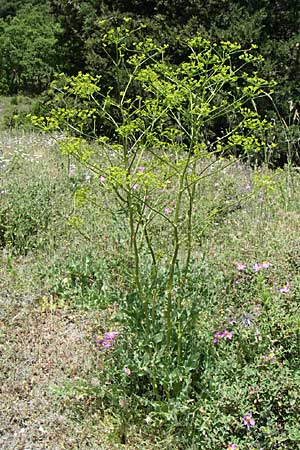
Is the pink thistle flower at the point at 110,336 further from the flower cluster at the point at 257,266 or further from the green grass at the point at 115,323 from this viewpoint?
the flower cluster at the point at 257,266

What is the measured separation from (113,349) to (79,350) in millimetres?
223

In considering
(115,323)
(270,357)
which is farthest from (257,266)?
(115,323)

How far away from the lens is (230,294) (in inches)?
122

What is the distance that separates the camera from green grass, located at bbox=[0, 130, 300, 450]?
240 centimetres

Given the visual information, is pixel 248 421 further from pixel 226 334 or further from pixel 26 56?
pixel 26 56

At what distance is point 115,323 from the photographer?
3.05 metres

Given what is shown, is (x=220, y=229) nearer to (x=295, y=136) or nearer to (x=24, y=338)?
(x=24, y=338)

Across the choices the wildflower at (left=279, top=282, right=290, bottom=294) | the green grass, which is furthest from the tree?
the wildflower at (left=279, top=282, right=290, bottom=294)

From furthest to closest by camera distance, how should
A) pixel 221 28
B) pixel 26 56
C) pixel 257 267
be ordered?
pixel 26 56 → pixel 221 28 → pixel 257 267

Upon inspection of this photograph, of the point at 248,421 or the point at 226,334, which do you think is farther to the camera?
the point at 226,334

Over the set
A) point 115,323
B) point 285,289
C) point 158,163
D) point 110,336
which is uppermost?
point 158,163

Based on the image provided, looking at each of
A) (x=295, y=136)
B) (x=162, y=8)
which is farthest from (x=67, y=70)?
(x=295, y=136)

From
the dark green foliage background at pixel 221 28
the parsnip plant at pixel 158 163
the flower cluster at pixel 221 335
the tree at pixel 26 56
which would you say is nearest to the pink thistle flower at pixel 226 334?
the flower cluster at pixel 221 335

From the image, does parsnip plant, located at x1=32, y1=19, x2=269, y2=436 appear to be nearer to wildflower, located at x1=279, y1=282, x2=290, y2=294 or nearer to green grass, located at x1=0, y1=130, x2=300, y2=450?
green grass, located at x1=0, y1=130, x2=300, y2=450
